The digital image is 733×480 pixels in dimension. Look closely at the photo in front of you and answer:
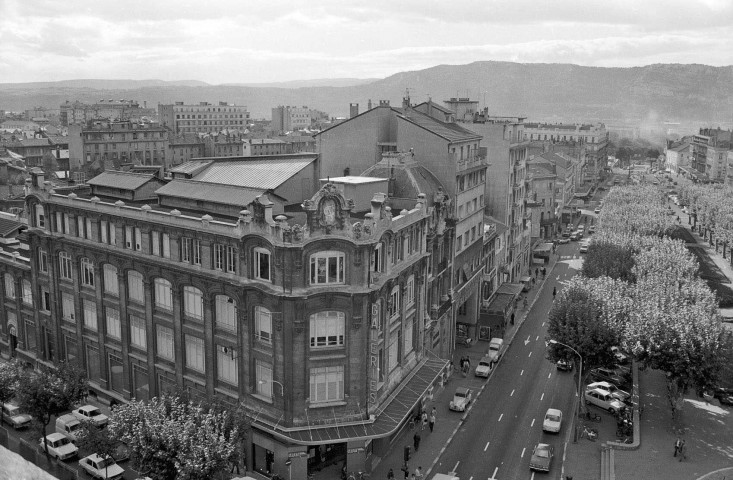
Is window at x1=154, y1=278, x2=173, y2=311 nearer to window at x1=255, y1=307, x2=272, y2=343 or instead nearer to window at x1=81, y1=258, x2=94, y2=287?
window at x1=81, y1=258, x2=94, y2=287

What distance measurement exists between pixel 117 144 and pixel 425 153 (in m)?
118

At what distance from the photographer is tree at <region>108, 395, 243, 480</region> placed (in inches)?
1622

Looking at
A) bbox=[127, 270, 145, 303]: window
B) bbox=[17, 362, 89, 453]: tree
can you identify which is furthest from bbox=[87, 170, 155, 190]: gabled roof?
bbox=[17, 362, 89, 453]: tree

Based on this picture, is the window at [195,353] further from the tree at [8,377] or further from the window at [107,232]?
the tree at [8,377]

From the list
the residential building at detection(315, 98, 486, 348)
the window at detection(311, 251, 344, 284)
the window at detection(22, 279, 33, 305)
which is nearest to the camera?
the window at detection(311, 251, 344, 284)

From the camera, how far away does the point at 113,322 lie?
61.9m

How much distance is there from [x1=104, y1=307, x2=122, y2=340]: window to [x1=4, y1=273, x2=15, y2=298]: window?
677 inches

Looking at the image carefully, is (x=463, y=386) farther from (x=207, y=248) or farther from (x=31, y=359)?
(x=31, y=359)

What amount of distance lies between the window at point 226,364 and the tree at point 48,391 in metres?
11.2

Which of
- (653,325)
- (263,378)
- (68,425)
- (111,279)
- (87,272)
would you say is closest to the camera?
(263,378)

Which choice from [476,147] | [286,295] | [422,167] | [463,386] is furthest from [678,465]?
[476,147]

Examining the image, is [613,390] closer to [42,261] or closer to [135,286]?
[135,286]

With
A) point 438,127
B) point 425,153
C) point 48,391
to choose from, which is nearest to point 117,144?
point 438,127

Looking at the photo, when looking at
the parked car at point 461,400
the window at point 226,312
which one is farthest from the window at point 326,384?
the parked car at point 461,400
